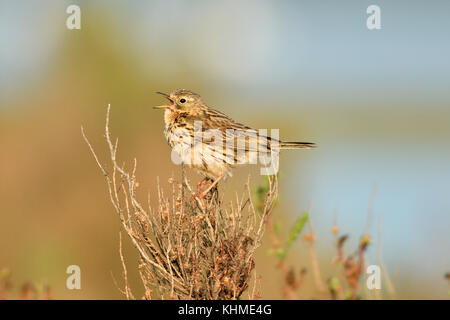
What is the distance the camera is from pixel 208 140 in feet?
23.7

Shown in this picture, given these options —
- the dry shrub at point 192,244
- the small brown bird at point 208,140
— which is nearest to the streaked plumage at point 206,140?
the small brown bird at point 208,140

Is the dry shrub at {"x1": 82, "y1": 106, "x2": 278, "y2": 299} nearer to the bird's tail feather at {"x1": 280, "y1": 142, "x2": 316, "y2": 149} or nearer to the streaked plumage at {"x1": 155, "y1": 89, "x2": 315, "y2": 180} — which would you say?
the streaked plumage at {"x1": 155, "y1": 89, "x2": 315, "y2": 180}

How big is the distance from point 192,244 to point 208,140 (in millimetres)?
1942

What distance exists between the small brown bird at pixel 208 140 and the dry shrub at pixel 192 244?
54.4 inches

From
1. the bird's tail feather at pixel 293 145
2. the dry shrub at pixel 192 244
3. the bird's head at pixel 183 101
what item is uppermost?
the bird's head at pixel 183 101

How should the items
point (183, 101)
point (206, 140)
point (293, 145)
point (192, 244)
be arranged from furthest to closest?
point (183, 101)
point (293, 145)
point (206, 140)
point (192, 244)

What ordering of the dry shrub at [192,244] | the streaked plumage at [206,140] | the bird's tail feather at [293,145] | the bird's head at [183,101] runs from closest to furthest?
the dry shrub at [192,244], the streaked plumage at [206,140], the bird's tail feather at [293,145], the bird's head at [183,101]

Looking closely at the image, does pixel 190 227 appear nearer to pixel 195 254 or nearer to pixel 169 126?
pixel 195 254

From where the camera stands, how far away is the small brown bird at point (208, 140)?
712cm

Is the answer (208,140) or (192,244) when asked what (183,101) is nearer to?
(208,140)

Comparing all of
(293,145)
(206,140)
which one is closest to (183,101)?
(206,140)

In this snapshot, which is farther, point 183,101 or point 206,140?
point 183,101

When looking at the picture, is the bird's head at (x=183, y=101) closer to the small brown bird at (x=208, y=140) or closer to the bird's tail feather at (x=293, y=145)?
the small brown bird at (x=208, y=140)
